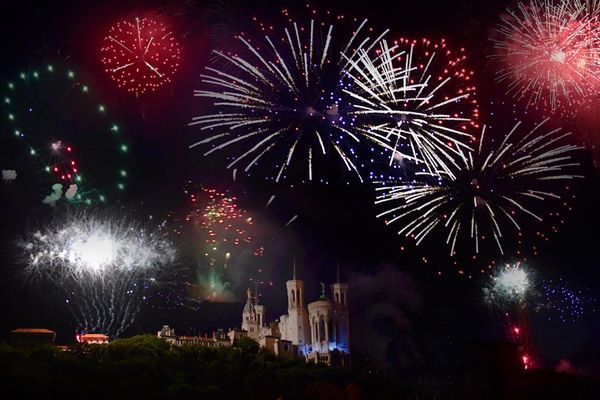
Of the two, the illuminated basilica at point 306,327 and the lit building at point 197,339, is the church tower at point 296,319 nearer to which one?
the illuminated basilica at point 306,327

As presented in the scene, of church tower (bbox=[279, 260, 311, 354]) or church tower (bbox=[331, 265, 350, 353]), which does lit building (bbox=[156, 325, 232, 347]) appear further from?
church tower (bbox=[331, 265, 350, 353])

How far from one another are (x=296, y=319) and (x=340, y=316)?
6803 mm

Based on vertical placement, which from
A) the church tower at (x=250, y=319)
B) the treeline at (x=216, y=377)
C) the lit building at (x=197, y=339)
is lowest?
the treeline at (x=216, y=377)

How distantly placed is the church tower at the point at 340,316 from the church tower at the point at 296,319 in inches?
175

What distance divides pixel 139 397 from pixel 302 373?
2212 cm

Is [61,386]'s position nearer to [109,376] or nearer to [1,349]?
[109,376]

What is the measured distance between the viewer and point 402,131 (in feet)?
132

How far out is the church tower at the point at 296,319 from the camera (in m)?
98.1

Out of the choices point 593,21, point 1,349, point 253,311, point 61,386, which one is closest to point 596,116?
point 593,21

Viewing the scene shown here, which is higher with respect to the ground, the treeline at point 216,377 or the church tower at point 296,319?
the church tower at point 296,319

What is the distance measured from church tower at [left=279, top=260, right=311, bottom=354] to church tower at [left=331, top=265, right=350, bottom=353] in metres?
4.46

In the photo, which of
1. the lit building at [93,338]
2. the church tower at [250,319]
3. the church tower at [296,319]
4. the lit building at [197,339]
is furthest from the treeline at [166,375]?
the church tower at [250,319]

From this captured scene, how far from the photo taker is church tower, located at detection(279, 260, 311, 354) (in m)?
98.1

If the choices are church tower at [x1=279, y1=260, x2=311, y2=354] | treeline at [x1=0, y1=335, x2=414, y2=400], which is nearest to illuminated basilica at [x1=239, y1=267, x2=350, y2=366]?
church tower at [x1=279, y1=260, x2=311, y2=354]
